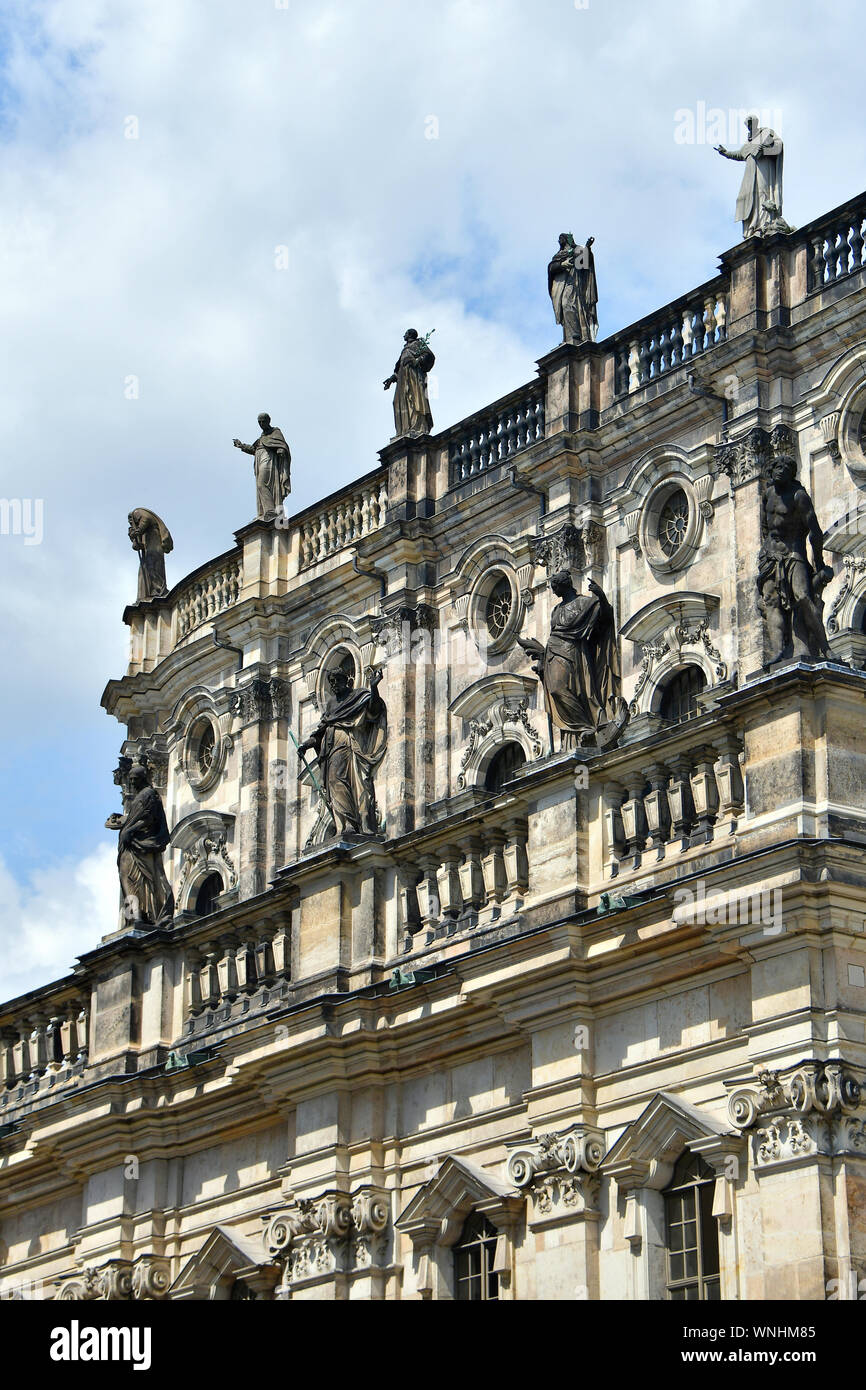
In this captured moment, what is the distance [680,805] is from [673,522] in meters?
9.64

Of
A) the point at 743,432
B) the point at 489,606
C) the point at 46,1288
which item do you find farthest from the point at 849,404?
the point at 46,1288

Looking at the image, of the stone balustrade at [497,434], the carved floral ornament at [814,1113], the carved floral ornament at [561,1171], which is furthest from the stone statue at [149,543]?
the carved floral ornament at [814,1113]

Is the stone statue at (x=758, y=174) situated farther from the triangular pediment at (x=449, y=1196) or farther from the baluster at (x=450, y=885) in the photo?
the triangular pediment at (x=449, y=1196)

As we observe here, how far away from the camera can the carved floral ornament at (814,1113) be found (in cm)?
2164

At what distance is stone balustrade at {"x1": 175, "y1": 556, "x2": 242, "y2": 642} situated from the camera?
3972 cm

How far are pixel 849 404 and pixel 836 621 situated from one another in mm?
2682

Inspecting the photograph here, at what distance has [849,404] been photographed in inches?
1225

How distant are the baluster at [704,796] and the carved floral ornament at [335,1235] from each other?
558cm

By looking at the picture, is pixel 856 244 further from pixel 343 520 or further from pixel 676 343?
pixel 343 520

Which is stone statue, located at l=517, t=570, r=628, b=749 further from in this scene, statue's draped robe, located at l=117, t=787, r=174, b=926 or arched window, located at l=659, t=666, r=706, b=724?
statue's draped robe, located at l=117, t=787, r=174, b=926

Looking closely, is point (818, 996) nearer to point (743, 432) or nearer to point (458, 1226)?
point (458, 1226)

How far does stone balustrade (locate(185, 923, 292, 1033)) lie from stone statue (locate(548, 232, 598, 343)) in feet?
32.0

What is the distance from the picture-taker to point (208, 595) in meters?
40.1

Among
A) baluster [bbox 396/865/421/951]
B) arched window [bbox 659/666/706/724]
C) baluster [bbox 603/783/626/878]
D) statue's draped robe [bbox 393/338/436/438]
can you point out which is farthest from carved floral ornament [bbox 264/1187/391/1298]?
statue's draped robe [bbox 393/338/436/438]
